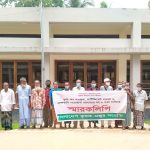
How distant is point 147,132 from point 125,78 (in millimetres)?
11684

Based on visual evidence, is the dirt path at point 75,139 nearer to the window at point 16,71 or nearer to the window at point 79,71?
the window at point 79,71

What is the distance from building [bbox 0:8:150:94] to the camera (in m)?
21.6

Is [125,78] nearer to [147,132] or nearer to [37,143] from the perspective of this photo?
[147,132]

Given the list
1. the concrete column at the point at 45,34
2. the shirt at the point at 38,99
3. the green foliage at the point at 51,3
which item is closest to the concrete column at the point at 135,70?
the concrete column at the point at 45,34

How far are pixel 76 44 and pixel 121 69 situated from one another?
3897 mm

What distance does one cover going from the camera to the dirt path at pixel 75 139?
10047 mm

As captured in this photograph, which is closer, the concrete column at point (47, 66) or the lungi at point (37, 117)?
the lungi at point (37, 117)

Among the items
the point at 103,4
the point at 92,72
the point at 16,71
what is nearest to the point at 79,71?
the point at 92,72

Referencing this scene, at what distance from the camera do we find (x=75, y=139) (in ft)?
36.3

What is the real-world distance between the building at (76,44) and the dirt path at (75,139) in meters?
9.37

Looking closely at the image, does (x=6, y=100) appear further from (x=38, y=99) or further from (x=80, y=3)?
(x=80, y=3)

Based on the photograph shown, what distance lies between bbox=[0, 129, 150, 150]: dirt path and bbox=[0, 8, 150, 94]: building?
9.37 m

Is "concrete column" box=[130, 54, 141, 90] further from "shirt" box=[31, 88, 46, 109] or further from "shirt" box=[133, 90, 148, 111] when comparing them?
"shirt" box=[31, 88, 46, 109]

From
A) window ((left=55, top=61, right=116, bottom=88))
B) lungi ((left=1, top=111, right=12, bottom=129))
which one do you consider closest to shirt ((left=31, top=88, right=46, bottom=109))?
lungi ((left=1, top=111, right=12, bottom=129))
